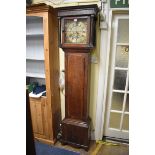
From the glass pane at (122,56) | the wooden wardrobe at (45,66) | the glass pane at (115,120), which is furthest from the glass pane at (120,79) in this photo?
the wooden wardrobe at (45,66)

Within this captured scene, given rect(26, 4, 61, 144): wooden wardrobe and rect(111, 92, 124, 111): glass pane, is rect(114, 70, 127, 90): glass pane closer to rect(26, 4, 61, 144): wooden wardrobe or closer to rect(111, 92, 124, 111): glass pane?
rect(111, 92, 124, 111): glass pane

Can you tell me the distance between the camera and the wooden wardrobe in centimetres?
207

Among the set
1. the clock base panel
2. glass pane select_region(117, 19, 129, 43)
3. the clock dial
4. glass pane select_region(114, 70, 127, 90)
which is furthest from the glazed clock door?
the clock base panel

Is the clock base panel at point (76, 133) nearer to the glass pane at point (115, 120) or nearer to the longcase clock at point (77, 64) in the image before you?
the longcase clock at point (77, 64)

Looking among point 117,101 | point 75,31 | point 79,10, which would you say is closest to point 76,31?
point 75,31

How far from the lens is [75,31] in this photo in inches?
79.4

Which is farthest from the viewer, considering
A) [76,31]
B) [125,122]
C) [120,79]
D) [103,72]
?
[125,122]

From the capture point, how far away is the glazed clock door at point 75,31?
1947mm

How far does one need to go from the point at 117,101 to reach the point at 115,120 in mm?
336

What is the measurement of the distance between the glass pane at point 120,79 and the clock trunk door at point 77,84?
0.55 m

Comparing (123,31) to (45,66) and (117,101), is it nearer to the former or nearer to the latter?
(117,101)
